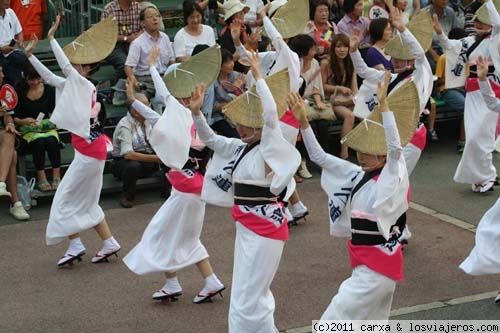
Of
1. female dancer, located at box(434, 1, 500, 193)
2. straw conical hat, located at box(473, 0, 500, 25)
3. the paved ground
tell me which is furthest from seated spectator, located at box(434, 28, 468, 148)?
straw conical hat, located at box(473, 0, 500, 25)

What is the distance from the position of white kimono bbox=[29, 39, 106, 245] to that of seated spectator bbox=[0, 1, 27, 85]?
2.49 m

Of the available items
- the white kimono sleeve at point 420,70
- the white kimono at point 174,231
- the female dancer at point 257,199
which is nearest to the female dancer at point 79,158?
the white kimono at point 174,231

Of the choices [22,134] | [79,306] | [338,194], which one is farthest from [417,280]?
[22,134]

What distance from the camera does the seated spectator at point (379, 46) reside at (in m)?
11.0

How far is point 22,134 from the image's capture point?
35.3ft

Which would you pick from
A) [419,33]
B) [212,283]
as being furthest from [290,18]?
[212,283]

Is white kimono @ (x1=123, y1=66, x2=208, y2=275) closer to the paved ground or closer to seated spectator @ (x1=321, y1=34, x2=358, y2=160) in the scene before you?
the paved ground

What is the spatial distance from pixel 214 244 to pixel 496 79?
138 inches

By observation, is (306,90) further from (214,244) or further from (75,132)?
(75,132)

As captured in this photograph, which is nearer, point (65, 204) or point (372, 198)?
point (372, 198)

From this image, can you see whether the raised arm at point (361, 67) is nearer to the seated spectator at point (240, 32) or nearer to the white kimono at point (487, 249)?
the seated spectator at point (240, 32)

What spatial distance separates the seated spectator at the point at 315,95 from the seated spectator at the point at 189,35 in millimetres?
1091

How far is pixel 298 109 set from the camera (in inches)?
262

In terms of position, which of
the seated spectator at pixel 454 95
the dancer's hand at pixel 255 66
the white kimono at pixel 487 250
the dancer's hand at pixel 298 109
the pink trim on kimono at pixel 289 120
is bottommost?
the seated spectator at pixel 454 95
